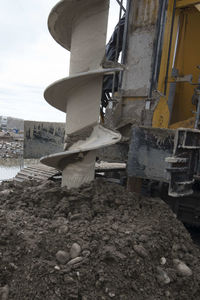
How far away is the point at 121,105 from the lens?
12.1 feet

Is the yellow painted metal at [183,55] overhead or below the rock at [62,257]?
overhead

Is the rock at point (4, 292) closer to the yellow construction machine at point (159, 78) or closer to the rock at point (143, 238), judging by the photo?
the rock at point (143, 238)

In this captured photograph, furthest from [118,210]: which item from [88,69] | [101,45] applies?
[101,45]

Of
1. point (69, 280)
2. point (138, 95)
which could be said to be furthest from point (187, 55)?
point (69, 280)

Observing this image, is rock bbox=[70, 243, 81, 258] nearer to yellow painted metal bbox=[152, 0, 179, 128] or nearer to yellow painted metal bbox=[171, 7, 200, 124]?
yellow painted metal bbox=[152, 0, 179, 128]

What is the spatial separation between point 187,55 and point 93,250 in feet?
9.77

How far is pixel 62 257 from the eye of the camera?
6.14 feet

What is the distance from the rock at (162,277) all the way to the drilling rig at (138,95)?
2.40ft

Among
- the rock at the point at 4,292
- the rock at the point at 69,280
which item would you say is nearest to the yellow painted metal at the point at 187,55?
the rock at the point at 69,280

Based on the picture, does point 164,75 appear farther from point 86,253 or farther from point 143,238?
point 86,253

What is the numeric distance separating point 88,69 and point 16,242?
175cm

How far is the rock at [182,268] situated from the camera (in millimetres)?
2052

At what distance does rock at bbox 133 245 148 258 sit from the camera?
6.53 ft

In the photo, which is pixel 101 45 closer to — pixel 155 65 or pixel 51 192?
pixel 155 65
